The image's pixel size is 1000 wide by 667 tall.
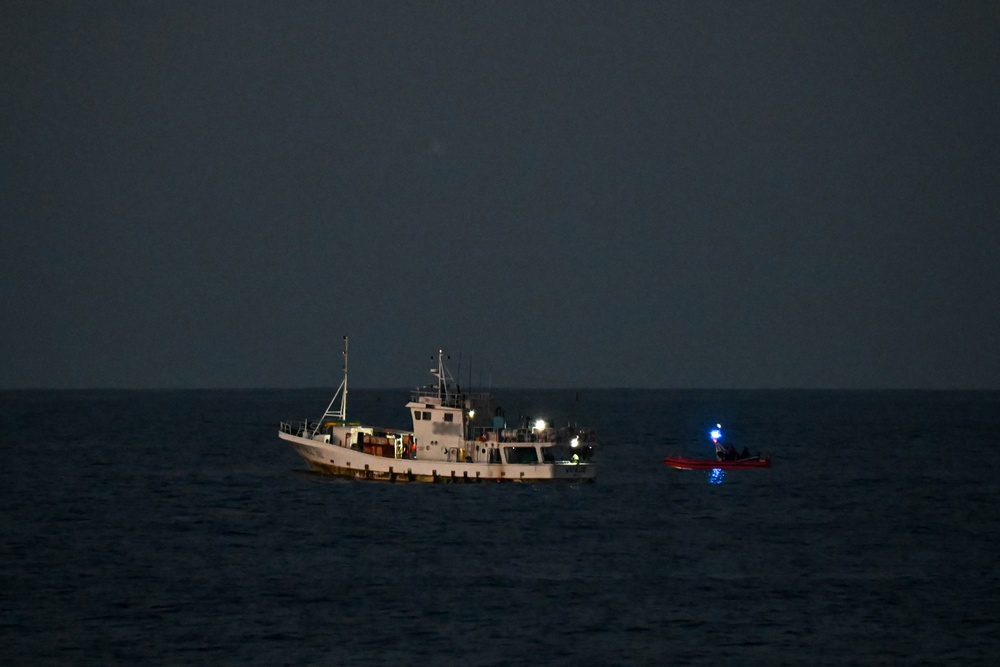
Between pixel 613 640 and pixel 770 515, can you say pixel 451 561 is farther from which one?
pixel 770 515

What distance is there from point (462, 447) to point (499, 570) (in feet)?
104

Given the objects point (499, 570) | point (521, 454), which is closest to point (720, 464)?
point (521, 454)

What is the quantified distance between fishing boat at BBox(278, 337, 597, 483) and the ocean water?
1436mm

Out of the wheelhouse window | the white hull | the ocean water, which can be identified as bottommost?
the ocean water

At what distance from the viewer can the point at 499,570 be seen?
62.6m

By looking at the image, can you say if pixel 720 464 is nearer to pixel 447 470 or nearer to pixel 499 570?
pixel 447 470

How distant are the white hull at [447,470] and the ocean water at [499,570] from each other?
109cm

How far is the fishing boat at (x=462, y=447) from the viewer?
93250 millimetres

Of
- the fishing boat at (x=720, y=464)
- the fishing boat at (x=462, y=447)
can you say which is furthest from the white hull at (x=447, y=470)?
the fishing boat at (x=720, y=464)

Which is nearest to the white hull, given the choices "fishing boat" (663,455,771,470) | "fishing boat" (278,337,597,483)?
"fishing boat" (278,337,597,483)

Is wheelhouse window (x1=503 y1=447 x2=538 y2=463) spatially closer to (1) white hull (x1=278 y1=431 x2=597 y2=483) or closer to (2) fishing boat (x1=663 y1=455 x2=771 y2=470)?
(1) white hull (x1=278 y1=431 x2=597 y2=483)

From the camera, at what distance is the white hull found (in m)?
93.7

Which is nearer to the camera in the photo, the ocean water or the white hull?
the ocean water

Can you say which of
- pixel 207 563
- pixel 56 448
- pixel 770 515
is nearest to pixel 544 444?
pixel 770 515
